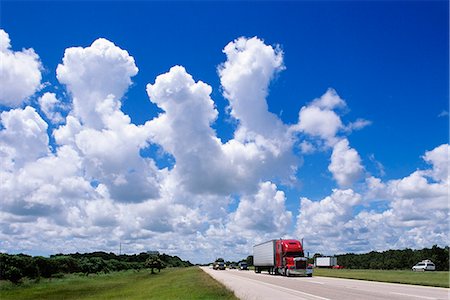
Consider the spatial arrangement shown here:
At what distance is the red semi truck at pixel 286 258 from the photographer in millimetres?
A: 55938

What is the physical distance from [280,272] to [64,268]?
61.4m

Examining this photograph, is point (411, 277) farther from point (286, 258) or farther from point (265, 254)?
point (265, 254)

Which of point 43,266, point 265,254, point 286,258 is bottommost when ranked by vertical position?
point 43,266

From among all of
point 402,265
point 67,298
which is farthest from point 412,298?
point 402,265

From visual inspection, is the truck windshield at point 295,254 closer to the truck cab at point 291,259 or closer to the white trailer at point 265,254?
the truck cab at point 291,259

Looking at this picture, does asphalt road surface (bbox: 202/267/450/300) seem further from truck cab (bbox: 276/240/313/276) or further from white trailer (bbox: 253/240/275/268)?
white trailer (bbox: 253/240/275/268)

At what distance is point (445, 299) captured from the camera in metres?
22.5

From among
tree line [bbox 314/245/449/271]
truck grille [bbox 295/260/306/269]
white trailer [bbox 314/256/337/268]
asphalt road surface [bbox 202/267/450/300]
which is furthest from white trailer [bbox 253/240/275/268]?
white trailer [bbox 314/256/337/268]

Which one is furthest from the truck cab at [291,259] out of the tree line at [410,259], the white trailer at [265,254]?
the tree line at [410,259]

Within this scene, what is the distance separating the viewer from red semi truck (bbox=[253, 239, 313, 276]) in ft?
184

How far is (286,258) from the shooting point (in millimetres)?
57469

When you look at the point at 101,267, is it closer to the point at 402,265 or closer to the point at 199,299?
the point at 402,265

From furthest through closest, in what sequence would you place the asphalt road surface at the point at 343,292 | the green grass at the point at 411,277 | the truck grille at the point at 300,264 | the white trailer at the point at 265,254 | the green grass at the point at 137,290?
the white trailer at the point at 265,254 → the truck grille at the point at 300,264 → the green grass at the point at 411,277 → the green grass at the point at 137,290 → the asphalt road surface at the point at 343,292

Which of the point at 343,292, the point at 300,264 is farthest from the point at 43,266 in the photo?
the point at 343,292
